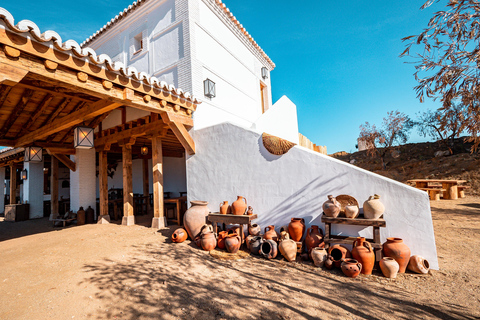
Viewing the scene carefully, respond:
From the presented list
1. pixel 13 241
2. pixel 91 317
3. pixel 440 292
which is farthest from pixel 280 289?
pixel 13 241

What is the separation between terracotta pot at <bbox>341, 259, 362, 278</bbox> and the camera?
331cm

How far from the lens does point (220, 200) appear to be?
5.68 metres

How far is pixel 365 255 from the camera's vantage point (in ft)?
11.2

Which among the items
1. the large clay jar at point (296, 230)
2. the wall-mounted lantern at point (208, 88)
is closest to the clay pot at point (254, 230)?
the large clay jar at point (296, 230)

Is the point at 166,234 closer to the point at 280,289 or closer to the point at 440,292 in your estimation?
the point at 280,289

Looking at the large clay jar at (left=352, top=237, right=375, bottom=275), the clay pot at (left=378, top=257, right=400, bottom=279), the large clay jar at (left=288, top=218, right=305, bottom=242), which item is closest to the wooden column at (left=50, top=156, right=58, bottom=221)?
the large clay jar at (left=288, top=218, right=305, bottom=242)

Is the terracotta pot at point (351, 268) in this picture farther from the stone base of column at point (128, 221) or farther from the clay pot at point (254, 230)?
the stone base of column at point (128, 221)

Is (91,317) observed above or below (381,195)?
below

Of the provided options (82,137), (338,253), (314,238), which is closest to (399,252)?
(338,253)

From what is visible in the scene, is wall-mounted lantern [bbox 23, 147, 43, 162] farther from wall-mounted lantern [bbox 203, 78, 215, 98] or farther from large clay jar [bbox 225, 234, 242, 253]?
large clay jar [bbox 225, 234, 242, 253]

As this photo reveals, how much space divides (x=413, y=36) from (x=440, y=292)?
3.72 m

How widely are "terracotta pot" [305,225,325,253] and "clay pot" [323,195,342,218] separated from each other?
44cm

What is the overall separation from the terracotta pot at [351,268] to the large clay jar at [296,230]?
97 centimetres

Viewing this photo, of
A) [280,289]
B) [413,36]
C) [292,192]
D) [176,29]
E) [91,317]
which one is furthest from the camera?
[176,29]
